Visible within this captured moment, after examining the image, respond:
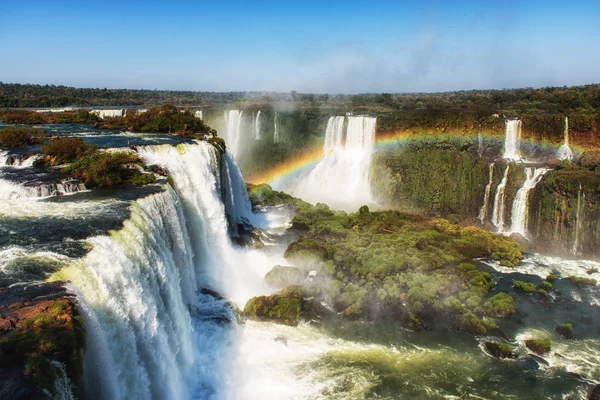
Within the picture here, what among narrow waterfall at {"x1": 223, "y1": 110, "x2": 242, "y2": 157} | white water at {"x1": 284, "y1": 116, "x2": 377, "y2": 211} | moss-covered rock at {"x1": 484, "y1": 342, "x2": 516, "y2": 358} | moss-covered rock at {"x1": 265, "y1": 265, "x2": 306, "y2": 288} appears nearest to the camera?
moss-covered rock at {"x1": 484, "y1": 342, "x2": 516, "y2": 358}

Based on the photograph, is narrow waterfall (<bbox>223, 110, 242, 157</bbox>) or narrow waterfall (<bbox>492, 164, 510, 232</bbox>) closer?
narrow waterfall (<bbox>492, 164, 510, 232</bbox>)

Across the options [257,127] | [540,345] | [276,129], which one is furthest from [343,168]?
[540,345]

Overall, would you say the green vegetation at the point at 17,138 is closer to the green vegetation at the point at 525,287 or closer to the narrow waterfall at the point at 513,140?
the green vegetation at the point at 525,287

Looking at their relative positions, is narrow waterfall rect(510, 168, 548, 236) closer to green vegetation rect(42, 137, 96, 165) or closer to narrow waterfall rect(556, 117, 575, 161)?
narrow waterfall rect(556, 117, 575, 161)

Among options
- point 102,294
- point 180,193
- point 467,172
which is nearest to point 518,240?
point 467,172

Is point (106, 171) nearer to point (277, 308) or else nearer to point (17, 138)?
point (17, 138)

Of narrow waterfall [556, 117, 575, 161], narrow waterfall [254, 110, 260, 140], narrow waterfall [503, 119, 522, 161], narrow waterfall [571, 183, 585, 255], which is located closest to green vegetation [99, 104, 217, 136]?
narrow waterfall [254, 110, 260, 140]

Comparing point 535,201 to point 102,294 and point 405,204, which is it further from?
point 102,294

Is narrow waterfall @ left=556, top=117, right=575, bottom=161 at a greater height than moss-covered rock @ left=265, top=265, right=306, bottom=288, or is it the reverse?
narrow waterfall @ left=556, top=117, right=575, bottom=161
